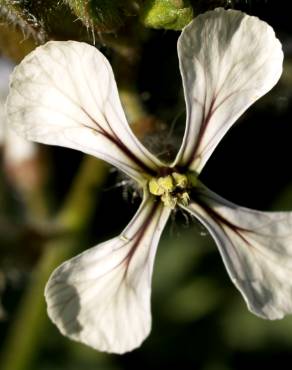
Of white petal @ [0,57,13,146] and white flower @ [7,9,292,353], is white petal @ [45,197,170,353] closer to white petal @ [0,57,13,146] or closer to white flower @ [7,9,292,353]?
white flower @ [7,9,292,353]

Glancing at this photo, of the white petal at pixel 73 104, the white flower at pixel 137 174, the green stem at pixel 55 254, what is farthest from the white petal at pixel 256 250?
the green stem at pixel 55 254

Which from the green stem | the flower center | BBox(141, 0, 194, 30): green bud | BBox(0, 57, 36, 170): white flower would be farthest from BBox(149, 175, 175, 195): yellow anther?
BBox(0, 57, 36, 170): white flower

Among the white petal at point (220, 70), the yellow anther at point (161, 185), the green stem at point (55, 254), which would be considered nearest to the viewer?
the white petal at point (220, 70)

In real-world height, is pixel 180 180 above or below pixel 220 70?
below

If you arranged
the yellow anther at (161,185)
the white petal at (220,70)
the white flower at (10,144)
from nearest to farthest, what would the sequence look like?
the white petal at (220,70) < the yellow anther at (161,185) < the white flower at (10,144)

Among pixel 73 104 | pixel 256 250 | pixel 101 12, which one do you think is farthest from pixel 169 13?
pixel 256 250

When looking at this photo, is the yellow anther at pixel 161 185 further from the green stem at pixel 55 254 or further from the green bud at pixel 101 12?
the green stem at pixel 55 254

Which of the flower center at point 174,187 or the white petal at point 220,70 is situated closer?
the white petal at point 220,70

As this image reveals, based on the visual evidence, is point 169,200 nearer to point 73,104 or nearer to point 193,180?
point 193,180
